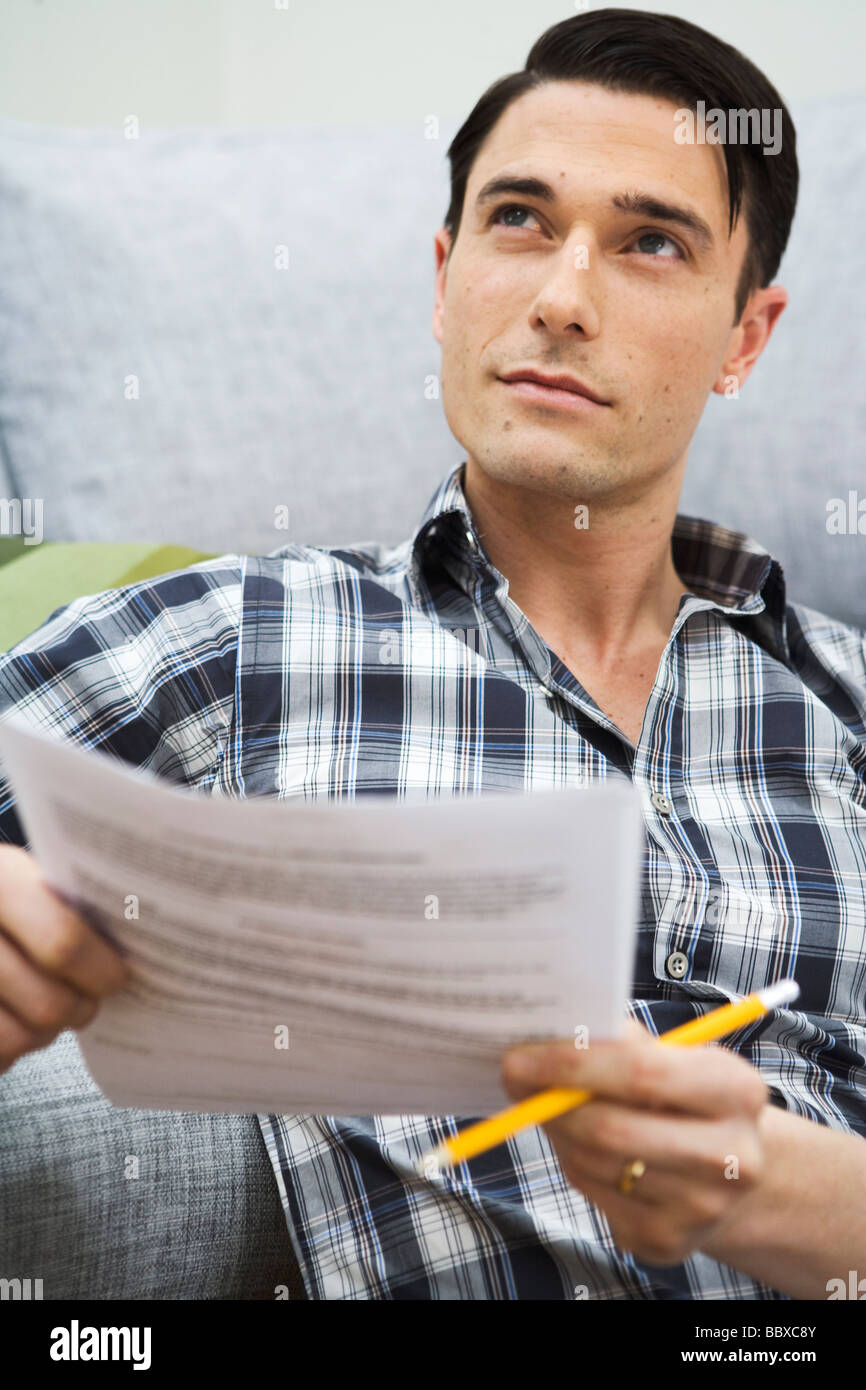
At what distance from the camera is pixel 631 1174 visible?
1.57 ft

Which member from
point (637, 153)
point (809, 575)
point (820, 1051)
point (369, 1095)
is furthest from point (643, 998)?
point (637, 153)

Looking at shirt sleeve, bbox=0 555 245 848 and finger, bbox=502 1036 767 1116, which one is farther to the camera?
shirt sleeve, bbox=0 555 245 848

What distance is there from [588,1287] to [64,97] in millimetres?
1359

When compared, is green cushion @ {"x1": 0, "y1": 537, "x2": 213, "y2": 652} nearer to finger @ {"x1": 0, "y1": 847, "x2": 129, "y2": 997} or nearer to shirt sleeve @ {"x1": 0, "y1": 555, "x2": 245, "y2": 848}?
shirt sleeve @ {"x1": 0, "y1": 555, "x2": 245, "y2": 848}

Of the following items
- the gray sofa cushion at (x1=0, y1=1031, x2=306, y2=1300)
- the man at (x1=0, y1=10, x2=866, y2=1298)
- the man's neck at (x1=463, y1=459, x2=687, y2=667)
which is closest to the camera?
the man at (x1=0, y1=10, x2=866, y2=1298)

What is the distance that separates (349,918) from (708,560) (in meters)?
0.79

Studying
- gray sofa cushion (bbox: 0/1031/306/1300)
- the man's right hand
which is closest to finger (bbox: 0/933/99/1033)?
the man's right hand

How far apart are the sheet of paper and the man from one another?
29 mm

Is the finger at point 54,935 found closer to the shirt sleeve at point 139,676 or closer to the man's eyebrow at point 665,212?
the shirt sleeve at point 139,676

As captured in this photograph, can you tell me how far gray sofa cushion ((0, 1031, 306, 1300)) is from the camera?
2.14ft

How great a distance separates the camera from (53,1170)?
0.66m

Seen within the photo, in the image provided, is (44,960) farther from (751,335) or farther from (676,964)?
(751,335)

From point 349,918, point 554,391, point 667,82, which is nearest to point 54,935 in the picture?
point 349,918

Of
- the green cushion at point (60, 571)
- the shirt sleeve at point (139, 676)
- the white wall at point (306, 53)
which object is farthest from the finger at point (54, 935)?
the white wall at point (306, 53)
